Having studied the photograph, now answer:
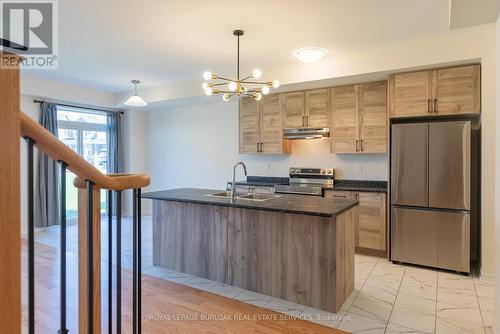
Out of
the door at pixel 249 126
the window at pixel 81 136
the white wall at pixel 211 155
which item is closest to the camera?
the white wall at pixel 211 155

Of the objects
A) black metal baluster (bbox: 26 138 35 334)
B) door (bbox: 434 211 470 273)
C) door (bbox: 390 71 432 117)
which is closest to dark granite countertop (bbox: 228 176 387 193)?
door (bbox: 434 211 470 273)

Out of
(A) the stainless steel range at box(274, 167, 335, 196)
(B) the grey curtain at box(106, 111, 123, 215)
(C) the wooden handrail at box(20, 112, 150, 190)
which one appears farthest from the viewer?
(B) the grey curtain at box(106, 111, 123, 215)

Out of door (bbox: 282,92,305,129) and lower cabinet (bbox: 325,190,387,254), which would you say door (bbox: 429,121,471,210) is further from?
door (bbox: 282,92,305,129)

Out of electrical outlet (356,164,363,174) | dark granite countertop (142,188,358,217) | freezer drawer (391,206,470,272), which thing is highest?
electrical outlet (356,164,363,174)

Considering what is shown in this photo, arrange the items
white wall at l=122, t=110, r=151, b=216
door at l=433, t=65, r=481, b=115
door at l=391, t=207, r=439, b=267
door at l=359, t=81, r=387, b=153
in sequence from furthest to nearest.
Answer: white wall at l=122, t=110, r=151, b=216, door at l=359, t=81, r=387, b=153, door at l=391, t=207, r=439, b=267, door at l=433, t=65, r=481, b=115

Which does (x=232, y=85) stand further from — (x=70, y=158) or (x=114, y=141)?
(x=114, y=141)

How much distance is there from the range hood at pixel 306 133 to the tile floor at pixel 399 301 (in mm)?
1913

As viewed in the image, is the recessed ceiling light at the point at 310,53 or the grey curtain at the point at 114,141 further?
the grey curtain at the point at 114,141

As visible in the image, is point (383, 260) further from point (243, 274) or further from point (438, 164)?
point (243, 274)

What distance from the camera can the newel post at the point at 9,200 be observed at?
31.0 inches

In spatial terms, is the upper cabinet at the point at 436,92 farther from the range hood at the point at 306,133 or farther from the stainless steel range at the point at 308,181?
the stainless steel range at the point at 308,181

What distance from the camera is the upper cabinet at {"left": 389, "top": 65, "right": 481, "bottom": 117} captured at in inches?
137

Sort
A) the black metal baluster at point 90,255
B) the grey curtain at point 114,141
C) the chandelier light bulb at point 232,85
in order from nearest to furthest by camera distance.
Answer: the black metal baluster at point 90,255, the chandelier light bulb at point 232,85, the grey curtain at point 114,141

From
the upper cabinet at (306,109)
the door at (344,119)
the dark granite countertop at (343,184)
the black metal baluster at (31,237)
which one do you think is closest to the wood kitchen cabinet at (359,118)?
the door at (344,119)
